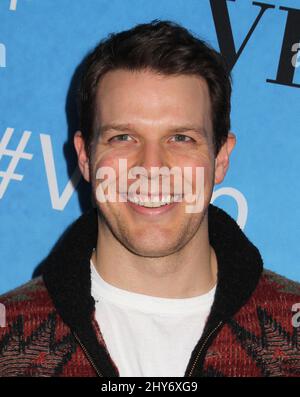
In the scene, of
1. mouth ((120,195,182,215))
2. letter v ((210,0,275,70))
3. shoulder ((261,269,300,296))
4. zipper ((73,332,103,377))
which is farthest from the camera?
letter v ((210,0,275,70))

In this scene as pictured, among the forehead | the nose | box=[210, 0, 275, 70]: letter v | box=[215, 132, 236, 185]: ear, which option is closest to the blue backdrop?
Answer: box=[210, 0, 275, 70]: letter v

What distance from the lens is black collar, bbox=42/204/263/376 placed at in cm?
204

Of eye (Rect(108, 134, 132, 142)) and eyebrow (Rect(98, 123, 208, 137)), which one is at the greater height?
eyebrow (Rect(98, 123, 208, 137))

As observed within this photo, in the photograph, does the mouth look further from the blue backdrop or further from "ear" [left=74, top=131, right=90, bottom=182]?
the blue backdrop

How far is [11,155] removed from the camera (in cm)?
269

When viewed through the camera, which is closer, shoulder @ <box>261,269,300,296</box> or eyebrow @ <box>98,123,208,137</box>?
eyebrow @ <box>98,123,208,137</box>

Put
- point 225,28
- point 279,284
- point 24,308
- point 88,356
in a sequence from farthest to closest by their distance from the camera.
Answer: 1. point 225,28
2. point 279,284
3. point 24,308
4. point 88,356

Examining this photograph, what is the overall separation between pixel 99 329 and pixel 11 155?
94cm

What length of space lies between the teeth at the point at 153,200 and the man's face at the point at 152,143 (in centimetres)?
1

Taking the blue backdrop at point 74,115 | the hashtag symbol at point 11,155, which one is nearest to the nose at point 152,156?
the blue backdrop at point 74,115

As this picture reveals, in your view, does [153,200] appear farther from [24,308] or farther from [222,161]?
[24,308]

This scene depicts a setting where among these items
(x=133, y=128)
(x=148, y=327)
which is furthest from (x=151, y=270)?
(x=133, y=128)
